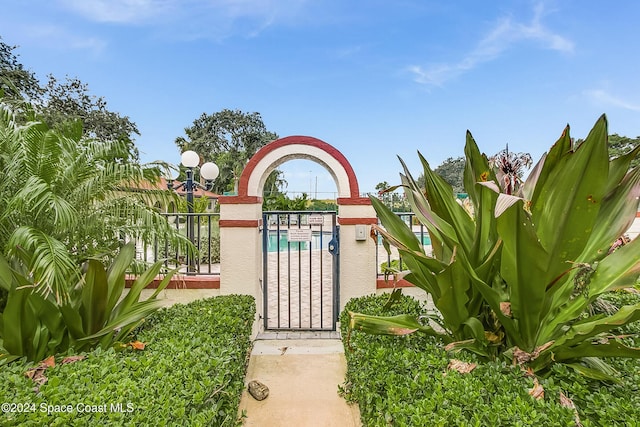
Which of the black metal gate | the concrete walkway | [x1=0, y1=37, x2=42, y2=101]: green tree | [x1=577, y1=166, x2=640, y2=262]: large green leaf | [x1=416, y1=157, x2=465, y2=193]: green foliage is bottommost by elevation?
the concrete walkway

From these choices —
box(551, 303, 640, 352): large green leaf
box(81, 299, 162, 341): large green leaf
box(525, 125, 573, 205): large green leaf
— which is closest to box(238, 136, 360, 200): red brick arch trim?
box(81, 299, 162, 341): large green leaf

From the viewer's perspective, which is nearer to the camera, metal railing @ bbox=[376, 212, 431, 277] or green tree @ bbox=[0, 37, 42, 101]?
metal railing @ bbox=[376, 212, 431, 277]

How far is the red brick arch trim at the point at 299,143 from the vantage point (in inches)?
175

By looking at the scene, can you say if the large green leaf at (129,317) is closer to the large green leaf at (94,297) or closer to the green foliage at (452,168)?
the large green leaf at (94,297)

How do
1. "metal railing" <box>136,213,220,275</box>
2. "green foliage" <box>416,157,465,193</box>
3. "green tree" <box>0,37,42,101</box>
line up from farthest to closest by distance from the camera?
1. "green foliage" <box>416,157,465,193</box>
2. "green tree" <box>0,37,42,101</box>
3. "metal railing" <box>136,213,220,275</box>

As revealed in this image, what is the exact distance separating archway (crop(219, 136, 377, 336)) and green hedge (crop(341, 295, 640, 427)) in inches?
85.7

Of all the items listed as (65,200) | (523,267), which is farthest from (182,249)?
(523,267)

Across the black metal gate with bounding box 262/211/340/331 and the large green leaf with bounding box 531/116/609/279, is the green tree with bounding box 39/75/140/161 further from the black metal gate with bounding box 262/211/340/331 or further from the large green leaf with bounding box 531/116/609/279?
the large green leaf with bounding box 531/116/609/279

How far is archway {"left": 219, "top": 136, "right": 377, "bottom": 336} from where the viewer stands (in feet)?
14.6

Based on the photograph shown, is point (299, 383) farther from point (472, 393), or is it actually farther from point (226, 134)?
point (226, 134)

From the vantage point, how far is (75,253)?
3219 mm

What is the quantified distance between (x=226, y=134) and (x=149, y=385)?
34.0 metres

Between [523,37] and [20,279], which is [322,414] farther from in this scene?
[523,37]

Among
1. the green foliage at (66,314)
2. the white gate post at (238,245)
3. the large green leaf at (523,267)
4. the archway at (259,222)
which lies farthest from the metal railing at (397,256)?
the green foliage at (66,314)
